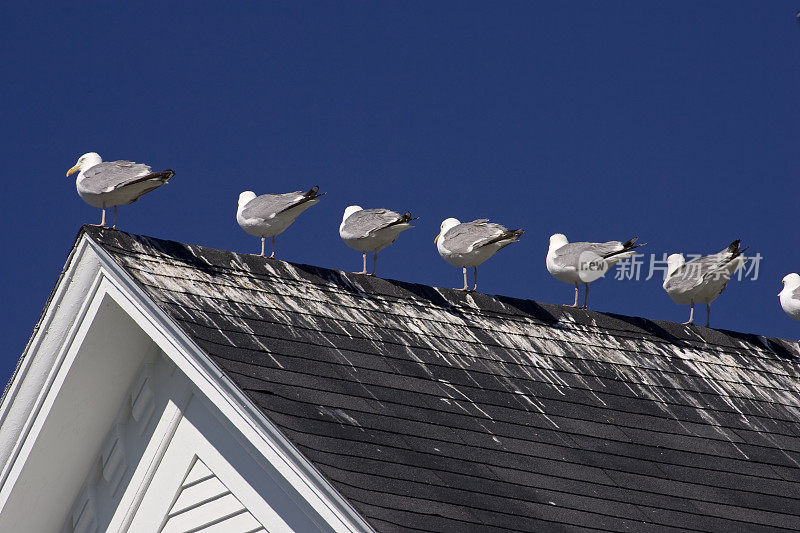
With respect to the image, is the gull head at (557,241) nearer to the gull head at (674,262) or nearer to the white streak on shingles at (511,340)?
the gull head at (674,262)

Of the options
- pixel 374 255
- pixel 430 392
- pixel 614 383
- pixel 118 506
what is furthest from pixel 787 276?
pixel 118 506

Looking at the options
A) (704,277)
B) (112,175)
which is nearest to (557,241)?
(704,277)

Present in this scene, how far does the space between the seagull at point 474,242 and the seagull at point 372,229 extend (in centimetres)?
61

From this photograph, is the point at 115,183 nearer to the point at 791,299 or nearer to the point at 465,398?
the point at 465,398

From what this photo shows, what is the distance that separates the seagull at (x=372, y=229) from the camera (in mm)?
12773

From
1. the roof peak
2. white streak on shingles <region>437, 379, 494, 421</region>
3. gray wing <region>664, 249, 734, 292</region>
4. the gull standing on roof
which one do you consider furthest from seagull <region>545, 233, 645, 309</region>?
white streak on shingles <region>437, 379, 494, 421</region>

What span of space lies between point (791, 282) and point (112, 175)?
23.2ft

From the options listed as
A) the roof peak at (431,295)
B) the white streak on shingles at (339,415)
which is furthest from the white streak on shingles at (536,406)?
the white streak on shingles at (339,415)

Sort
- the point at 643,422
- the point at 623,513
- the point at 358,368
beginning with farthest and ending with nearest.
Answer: the point at 643,422, the point at 358,368, the point at 623,513

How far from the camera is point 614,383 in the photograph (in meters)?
8.74

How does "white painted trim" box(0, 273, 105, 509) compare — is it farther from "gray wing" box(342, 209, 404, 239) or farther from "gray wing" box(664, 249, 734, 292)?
"gray wing" box(664, 249, 734, 292)

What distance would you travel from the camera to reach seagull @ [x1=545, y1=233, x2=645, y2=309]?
13102 mm

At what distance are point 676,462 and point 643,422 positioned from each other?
47cm

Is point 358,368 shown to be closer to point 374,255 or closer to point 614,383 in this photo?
point 614,383
